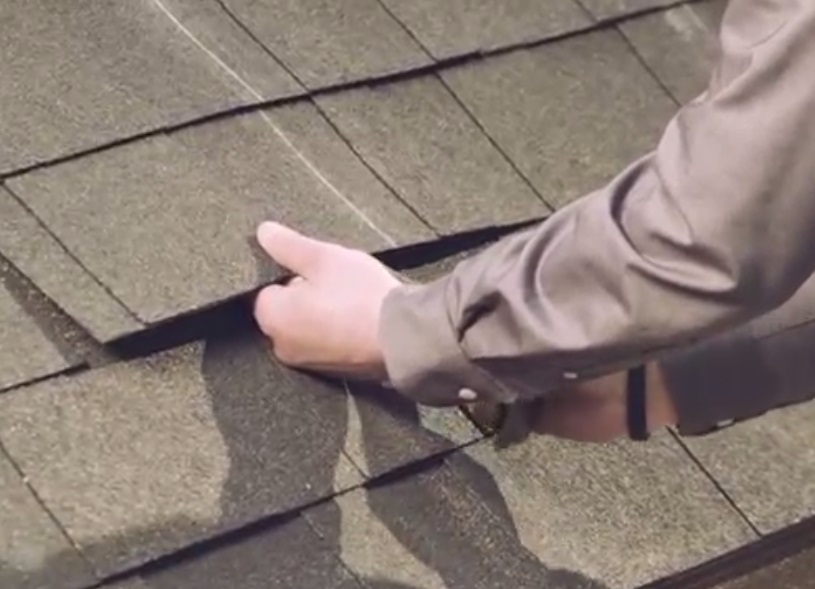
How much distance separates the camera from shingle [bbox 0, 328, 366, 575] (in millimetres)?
1600

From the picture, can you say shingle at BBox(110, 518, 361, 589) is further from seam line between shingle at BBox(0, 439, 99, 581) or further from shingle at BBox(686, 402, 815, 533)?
shingle at BBox(686, 402, 815, 533)

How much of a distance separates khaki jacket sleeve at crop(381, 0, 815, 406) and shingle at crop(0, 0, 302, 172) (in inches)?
15.2

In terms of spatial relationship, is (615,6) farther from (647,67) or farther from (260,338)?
(260,338)

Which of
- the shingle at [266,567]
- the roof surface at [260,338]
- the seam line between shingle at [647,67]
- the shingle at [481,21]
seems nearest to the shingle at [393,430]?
the roof surface at [260,338]

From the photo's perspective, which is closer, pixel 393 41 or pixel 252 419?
pixel 252 419

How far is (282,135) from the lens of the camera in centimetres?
192

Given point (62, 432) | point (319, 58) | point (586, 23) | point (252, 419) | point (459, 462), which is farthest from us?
point (586, 23)

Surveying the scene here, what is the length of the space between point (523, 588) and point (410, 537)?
0.44 ft

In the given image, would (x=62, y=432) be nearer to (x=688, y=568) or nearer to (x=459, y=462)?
(x=459, y=462)

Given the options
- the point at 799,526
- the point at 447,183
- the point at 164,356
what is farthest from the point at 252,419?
the point at 799,526

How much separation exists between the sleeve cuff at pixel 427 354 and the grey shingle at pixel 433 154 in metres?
0.28

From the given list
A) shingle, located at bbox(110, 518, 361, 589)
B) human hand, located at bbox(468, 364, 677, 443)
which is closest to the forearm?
human hand, located at bbox(468, 364, 677, 443)

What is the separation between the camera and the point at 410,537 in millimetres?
1775

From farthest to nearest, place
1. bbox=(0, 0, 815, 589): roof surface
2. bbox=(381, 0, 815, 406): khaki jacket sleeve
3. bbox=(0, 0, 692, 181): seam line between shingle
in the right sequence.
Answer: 1. bbox=(0, 0, 692, 181): seam line between shingle
2. bbox=(0, 0, 815, 589): roof surface
3. bbox=(381, 0, 815, 406): khaki jacket sleeve
